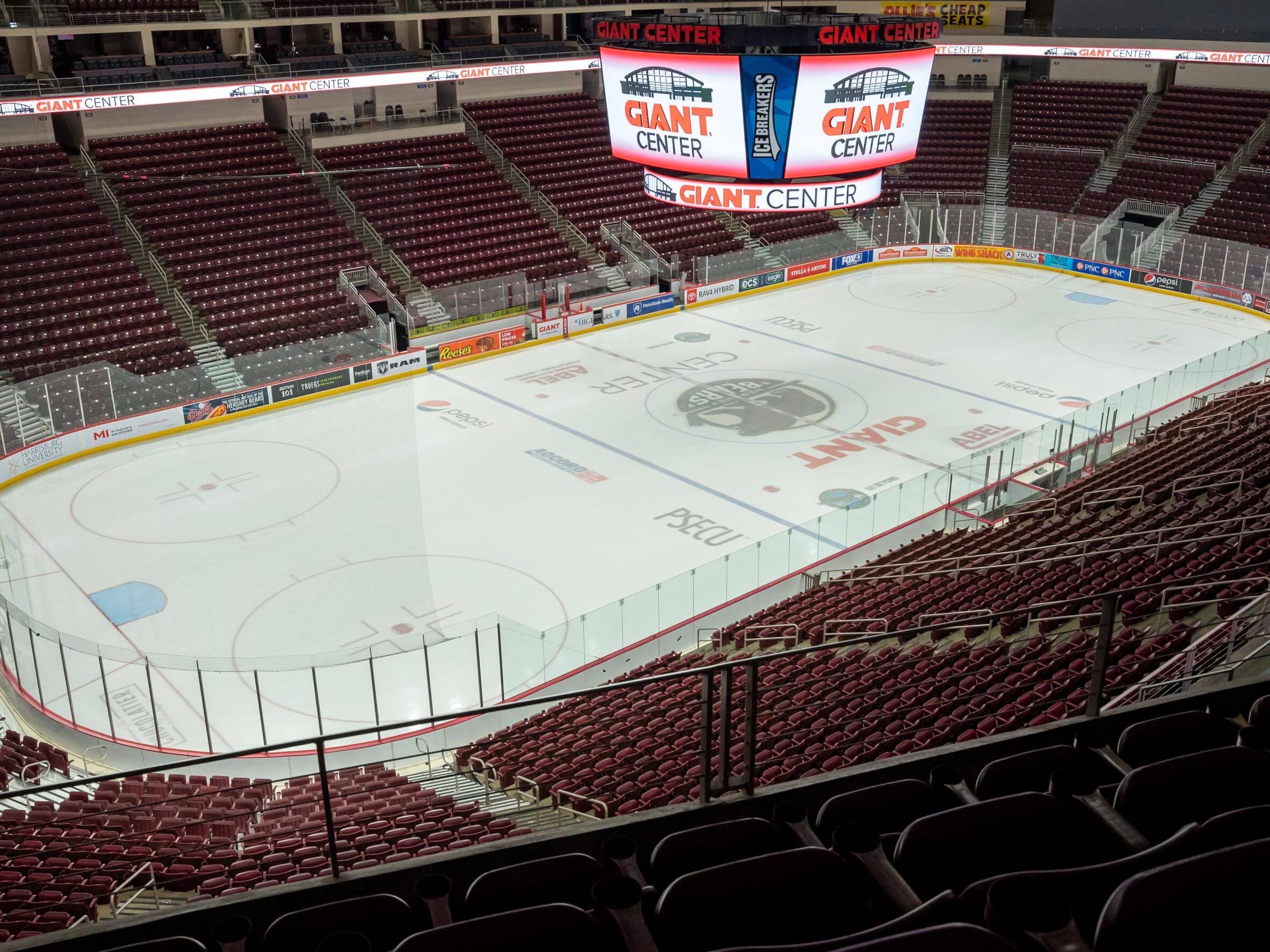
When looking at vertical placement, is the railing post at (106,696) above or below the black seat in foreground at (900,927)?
below

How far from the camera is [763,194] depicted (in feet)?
63.7

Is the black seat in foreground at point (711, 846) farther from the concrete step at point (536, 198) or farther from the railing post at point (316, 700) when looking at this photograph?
the concrete step at point (536, 198)

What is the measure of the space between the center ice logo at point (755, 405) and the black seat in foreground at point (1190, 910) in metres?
21.1

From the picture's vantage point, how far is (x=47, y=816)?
10250mm

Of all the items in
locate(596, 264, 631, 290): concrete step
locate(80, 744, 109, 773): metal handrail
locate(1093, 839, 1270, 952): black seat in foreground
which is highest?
locate(1093, 839, 1270, 952): black seat in foreground

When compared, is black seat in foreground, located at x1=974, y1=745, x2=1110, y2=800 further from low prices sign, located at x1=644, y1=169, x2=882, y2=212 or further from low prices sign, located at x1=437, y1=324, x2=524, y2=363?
low prices sign, located at x1=437, y1=324, x2=524, y2=363

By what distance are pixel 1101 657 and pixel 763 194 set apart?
15.5 metres

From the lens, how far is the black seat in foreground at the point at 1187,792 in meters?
3.54

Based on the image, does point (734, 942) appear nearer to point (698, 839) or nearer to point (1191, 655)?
point (698, 839)

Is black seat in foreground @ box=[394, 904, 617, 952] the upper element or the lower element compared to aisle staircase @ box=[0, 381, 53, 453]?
upper

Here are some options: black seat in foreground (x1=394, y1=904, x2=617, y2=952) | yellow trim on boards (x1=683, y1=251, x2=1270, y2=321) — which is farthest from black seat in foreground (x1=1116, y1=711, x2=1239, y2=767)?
yellow trim on boards (x1=683, y1=251, x2=1270, y2=321)

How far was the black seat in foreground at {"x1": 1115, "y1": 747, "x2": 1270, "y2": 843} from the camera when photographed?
354cm

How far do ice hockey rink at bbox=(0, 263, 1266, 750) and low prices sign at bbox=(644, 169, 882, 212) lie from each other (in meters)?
5.06

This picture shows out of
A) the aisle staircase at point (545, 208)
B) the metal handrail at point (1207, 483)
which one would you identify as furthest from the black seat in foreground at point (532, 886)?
the aisle staircase at point (545, 208)
